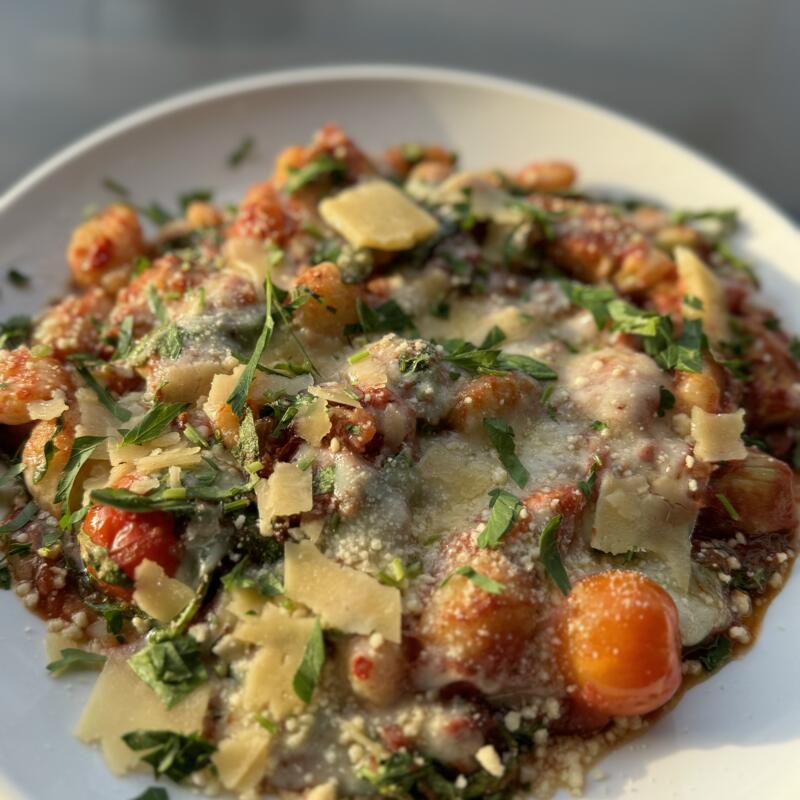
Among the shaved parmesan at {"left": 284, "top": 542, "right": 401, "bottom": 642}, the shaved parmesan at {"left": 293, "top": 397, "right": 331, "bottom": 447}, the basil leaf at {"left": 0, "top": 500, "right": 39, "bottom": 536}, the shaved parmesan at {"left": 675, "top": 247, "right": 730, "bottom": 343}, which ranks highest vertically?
the shaved parmesan at {"left": 675, "top": 247, "right": 730, "bottom": 343}

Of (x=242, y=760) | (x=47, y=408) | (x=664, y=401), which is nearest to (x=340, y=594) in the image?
(x=242, y=760)

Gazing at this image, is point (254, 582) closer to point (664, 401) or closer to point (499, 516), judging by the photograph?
point (499, 516)

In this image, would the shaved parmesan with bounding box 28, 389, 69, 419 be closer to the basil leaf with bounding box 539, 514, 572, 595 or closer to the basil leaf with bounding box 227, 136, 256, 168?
the basil leaf with bounding box 539, 514, 572, 595

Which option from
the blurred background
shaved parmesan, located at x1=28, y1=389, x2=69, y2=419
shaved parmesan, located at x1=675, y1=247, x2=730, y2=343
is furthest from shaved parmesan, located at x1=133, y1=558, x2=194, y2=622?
the blurred background

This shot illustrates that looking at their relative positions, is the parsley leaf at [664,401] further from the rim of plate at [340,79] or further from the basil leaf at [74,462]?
the basil leaf at [74,462]

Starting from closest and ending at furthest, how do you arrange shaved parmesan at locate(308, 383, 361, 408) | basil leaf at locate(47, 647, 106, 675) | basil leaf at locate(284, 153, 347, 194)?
basil leaf at locate(47, 647, 106, 675) → shaved parmesan at locate(308, 383, 361, 408) → basil leaf at locate(284, 153, 347, 194)

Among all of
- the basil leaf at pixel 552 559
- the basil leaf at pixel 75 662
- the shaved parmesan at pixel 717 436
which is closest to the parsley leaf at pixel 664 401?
the shaved parmesan at pixel 717 436

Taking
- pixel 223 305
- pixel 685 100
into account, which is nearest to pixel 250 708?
pixel 223 305
